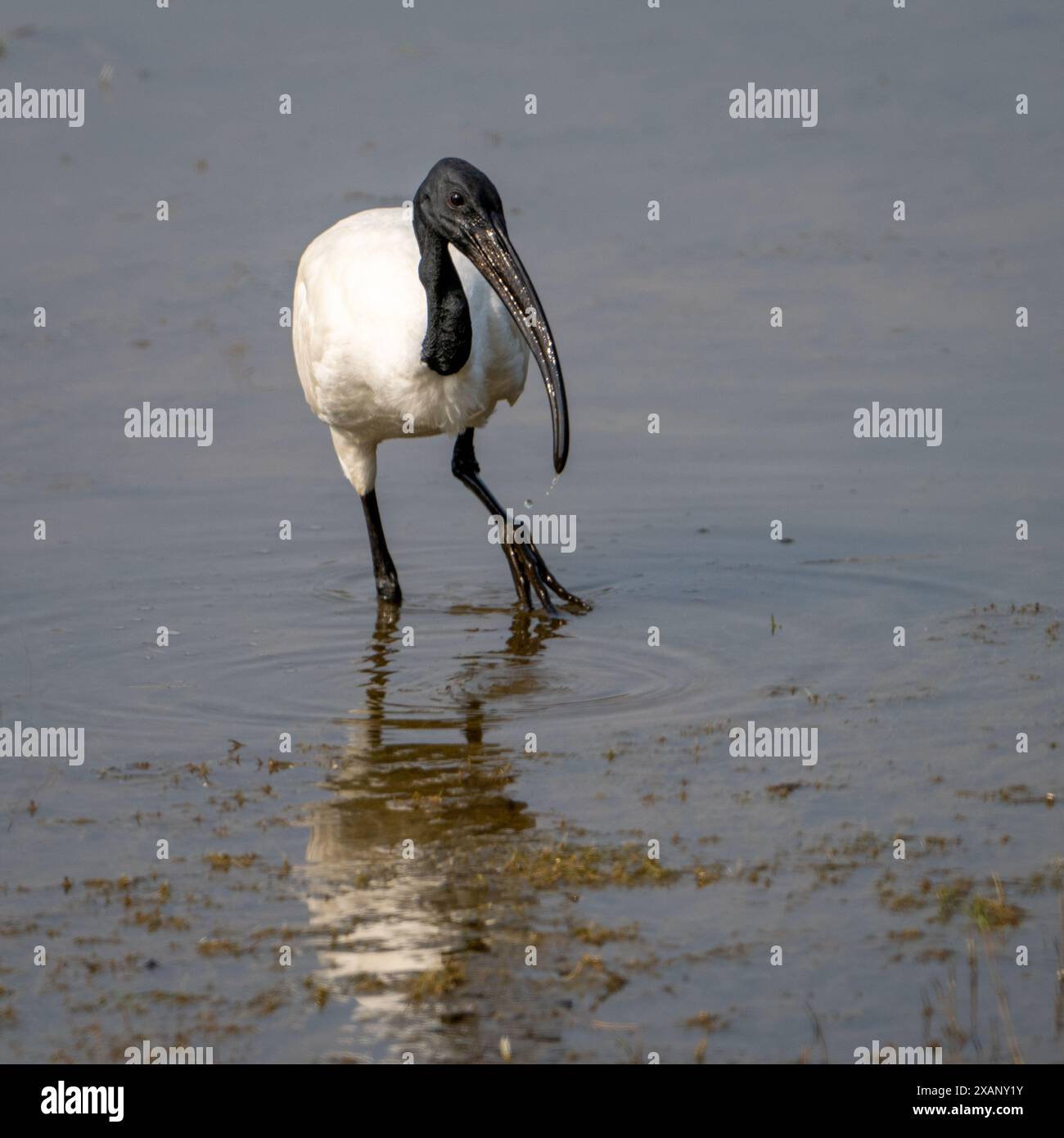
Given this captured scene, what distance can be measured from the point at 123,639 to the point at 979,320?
7134 mm

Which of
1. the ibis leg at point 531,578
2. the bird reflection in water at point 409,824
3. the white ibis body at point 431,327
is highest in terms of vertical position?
the white ibis body at point 431,327

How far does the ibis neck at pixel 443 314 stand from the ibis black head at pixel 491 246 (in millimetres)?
69

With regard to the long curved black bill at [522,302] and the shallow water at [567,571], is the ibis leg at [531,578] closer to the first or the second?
the shallow water at [567,571]

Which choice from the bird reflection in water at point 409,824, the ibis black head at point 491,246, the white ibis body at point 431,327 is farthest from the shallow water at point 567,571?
the ibis black head at point 491,246

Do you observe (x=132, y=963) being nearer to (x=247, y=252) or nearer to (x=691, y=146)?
(x=247, y=252)

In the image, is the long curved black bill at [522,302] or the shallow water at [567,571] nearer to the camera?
the shallow water at [567,571]

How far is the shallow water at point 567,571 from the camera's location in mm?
4969

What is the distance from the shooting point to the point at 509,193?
16172 millimetres

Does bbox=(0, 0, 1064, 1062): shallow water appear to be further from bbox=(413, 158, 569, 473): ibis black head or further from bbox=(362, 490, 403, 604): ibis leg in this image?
bbox=(413, 158, 569, 473): ibis black head

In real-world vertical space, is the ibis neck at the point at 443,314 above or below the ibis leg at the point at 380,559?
above

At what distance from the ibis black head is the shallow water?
1084 mm

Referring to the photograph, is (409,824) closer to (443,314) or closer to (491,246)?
(443,314)

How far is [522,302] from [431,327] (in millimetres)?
410
